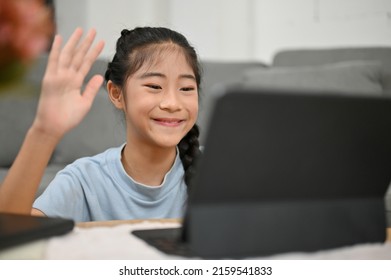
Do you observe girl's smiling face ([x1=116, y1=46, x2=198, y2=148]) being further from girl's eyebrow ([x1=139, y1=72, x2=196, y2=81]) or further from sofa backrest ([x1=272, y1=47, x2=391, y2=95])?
sofa backrest ([x1=272, y1=47, x2=391, y2=95])

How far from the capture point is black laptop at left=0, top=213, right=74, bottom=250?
1.47 feet

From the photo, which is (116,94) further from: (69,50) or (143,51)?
(69,50)

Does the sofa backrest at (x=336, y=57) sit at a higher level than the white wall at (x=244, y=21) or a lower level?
lower

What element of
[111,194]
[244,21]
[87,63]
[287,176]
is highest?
[244,21]

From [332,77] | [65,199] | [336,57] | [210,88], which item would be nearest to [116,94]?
[65,199]

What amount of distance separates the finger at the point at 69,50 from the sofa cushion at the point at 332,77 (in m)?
0.88

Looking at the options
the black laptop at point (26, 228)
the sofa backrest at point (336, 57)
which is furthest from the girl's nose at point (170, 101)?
the sofa backrest at point (336, 57)

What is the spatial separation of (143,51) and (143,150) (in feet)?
0.56

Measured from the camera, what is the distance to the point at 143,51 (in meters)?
0.96

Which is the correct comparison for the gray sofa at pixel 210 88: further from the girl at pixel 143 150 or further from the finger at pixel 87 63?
the finger at pixel 87 63

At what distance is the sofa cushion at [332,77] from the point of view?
55.7 inches

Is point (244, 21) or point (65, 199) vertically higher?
point (244, 21)
